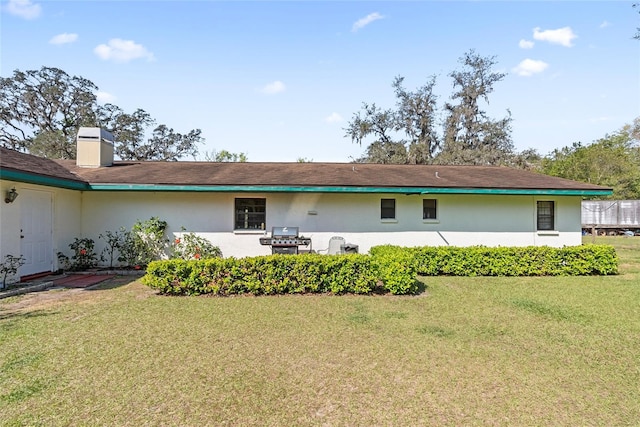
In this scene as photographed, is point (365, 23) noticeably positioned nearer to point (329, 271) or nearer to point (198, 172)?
point (198, 172)

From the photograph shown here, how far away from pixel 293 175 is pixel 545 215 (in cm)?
910

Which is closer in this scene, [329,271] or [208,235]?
[329,271]

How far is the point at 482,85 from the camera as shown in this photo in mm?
29406

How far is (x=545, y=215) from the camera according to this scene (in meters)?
11.6

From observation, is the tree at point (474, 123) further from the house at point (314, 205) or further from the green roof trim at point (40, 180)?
the green roof trim at point (40, 180)

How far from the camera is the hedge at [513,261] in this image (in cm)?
941

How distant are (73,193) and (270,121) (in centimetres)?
1416

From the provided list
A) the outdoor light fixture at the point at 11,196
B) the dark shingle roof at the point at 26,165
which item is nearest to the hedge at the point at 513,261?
the dark shingle roof at the point at 26,165

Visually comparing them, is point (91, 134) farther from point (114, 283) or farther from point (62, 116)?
point (62, 116)

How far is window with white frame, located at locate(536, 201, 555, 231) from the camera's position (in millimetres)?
11578

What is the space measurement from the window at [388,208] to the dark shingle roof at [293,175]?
738 millimetres

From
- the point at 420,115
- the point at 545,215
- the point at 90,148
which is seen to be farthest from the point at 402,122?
the point at 90,148

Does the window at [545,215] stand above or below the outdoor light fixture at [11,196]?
below

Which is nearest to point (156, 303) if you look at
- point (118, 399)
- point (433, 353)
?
point (118, 399)
